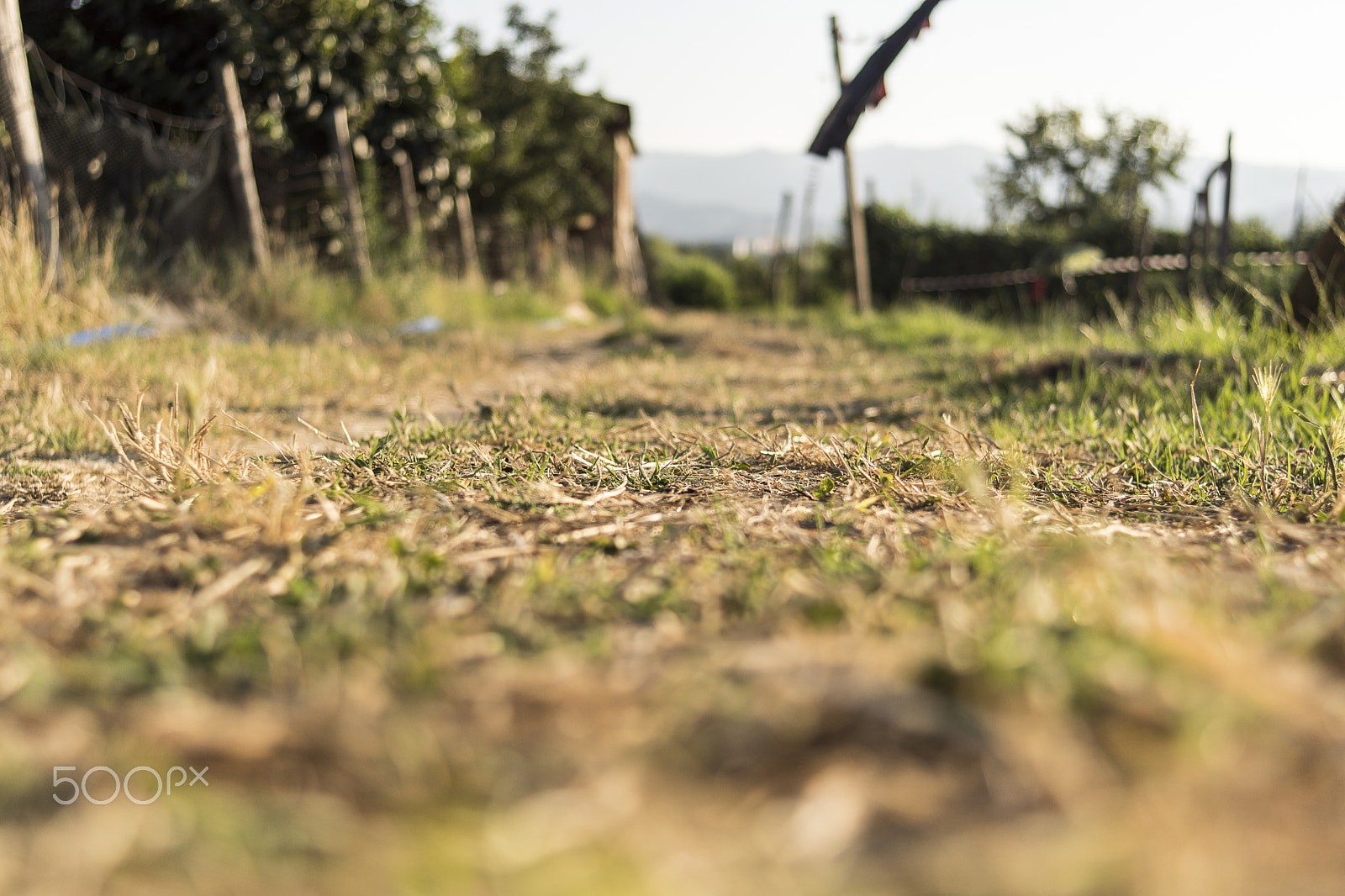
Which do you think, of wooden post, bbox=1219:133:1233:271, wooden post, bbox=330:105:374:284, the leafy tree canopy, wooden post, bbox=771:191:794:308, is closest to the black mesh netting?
the leafy tree canopy

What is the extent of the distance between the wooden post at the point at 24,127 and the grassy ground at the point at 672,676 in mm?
4282

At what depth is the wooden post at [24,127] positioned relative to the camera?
4.95 metres

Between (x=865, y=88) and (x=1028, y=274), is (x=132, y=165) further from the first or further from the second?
(x=1028, y=274)

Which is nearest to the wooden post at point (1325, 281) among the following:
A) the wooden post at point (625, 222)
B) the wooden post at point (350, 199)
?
the wooden post at point (350, 199)

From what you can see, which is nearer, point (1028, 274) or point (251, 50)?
point (251, 50)

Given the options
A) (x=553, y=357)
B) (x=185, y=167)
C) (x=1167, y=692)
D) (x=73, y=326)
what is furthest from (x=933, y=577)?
(x=185, y=167)

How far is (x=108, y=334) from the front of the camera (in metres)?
4.59

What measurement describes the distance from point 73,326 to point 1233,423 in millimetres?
5625

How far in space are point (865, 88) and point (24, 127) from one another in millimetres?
5223

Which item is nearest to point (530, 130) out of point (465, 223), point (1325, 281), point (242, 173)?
point (465, 223)

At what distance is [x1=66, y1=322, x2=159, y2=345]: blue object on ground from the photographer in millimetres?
4168

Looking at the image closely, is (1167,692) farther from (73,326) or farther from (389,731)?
(73,326)

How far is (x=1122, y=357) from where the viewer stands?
3.86m

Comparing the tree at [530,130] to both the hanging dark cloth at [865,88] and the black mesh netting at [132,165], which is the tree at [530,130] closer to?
the black mesh netting at [132,165]
